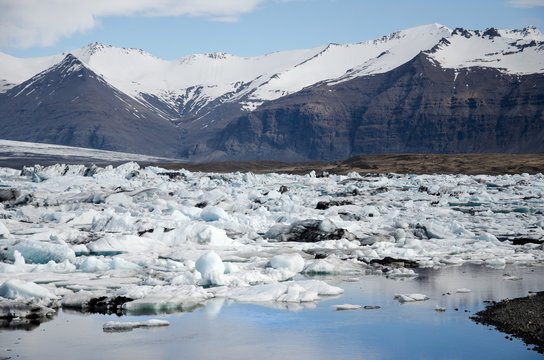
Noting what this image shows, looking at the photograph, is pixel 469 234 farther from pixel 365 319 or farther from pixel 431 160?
pixel 431 160

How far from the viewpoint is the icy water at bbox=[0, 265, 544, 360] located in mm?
13531

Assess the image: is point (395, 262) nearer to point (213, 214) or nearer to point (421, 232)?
point (421, 232)

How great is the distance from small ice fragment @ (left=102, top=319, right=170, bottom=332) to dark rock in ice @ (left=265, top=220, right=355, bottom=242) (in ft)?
40.2

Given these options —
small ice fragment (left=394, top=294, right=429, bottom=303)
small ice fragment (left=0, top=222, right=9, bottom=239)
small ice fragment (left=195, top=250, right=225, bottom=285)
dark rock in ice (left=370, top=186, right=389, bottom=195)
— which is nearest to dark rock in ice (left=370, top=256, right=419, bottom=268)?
small ice fragment (left=394, top=294, right=429, bottom=303)

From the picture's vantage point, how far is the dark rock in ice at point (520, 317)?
14.3 metres

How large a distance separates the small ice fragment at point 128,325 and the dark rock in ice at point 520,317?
20.7 feet

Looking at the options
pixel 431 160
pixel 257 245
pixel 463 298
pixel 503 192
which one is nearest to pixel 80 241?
pixel 257 245

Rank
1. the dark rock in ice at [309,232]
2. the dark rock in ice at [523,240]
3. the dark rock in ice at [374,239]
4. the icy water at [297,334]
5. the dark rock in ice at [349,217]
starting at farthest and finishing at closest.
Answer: the dark rock in ice at [349,217] < the dark rock in ice at [523,240] < the dark rock in ice at [309,232] < the dark rock in ice at [374,239] < the icy water at [297,334]

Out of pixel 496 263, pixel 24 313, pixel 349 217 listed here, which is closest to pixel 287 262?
pixel 496 263

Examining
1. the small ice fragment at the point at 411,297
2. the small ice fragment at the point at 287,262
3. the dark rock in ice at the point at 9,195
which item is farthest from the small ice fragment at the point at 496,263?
the dark rock in ice at the point at 9,195

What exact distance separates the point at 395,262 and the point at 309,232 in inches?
202

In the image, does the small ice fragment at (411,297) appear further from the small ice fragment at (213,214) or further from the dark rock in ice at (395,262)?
the small ice fragment at (213,214)

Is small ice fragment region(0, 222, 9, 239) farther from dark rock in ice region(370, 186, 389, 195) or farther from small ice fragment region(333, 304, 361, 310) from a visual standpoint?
dark rock in ice region(370, 186, 389, 195)

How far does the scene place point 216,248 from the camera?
2508 centimetres
